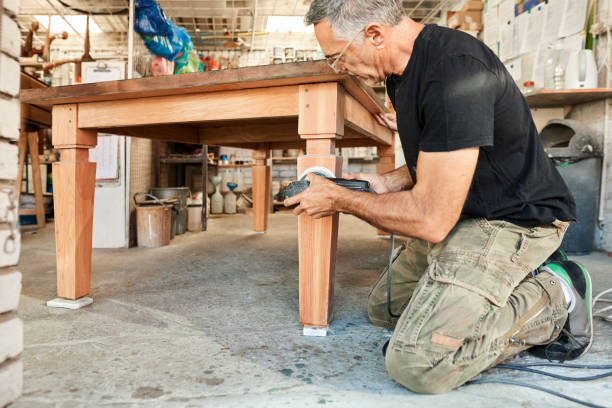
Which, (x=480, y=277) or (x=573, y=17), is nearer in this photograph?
(x=480, y=277)

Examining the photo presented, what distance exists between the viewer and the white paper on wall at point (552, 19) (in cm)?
303

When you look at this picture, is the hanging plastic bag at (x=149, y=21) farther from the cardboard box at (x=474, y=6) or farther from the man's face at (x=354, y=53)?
the cardboard box at (x=474, y=6)

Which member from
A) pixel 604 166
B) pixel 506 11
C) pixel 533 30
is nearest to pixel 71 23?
pixel 506 11

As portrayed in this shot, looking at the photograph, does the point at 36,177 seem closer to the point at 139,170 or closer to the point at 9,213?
the point at 139,170


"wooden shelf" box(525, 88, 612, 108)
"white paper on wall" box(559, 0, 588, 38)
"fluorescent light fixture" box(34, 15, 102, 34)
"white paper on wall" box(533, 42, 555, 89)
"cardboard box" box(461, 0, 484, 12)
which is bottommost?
"wooden shelf" box(525, 88, 612, 108)

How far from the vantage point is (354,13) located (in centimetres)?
99

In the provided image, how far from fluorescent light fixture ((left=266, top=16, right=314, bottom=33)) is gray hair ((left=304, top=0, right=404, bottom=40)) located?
19.1 feet

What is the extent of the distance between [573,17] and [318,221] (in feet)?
9.38

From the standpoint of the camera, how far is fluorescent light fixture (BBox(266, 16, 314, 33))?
652 centimetres

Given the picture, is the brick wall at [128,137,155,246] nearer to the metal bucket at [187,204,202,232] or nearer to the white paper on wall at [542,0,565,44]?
the metal bucket at [187,204,202,232]

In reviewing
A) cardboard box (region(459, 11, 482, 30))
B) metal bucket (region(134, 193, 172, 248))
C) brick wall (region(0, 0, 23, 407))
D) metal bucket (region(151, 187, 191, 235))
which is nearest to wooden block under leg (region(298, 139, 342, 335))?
brick wall (region(0, 0, 23, 407))

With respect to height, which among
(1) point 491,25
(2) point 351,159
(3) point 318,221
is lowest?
(3) point 318,221

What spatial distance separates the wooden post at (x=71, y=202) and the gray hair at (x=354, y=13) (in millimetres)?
964

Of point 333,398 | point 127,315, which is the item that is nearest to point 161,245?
point 127,315
